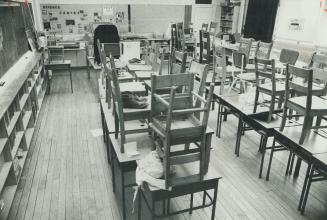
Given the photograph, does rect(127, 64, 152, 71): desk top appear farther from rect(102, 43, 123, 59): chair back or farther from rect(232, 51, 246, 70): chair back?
rect(232, 51, 246, 70): chair back

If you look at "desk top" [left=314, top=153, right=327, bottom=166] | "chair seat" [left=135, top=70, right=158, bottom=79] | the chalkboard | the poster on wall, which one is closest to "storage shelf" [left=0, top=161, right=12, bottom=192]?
the chalkboard

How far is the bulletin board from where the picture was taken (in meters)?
7.45

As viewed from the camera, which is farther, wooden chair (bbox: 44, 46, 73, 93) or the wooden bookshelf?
wooden chair (bbox: 44, 46, 73, 93)

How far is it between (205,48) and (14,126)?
15.8 ft

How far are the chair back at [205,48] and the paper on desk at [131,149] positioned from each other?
4.29 m

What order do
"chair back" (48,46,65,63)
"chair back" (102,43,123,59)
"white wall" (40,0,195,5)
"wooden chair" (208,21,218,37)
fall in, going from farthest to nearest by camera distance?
1. "wooden chair" (208,21,218,37)
2. "white wall" (40,0,195,5)
3. "chair back" (48,46,65,63)
4. "chair back" (102,43,123,59)

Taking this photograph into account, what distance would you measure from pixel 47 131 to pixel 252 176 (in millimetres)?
2874

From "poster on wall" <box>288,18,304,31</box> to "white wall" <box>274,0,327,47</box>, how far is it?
0.05m

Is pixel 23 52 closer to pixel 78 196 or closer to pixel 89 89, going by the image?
pixel 89 89

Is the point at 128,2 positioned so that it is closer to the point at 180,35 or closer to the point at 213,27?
the point at 180,35

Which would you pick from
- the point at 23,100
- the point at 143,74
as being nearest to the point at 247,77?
the point at 143,74

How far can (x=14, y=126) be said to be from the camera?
2791 mm

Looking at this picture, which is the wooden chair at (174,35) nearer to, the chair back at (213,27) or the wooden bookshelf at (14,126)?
the chair back at (213,27)

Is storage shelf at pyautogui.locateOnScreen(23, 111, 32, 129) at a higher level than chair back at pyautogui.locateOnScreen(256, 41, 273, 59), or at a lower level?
lower
